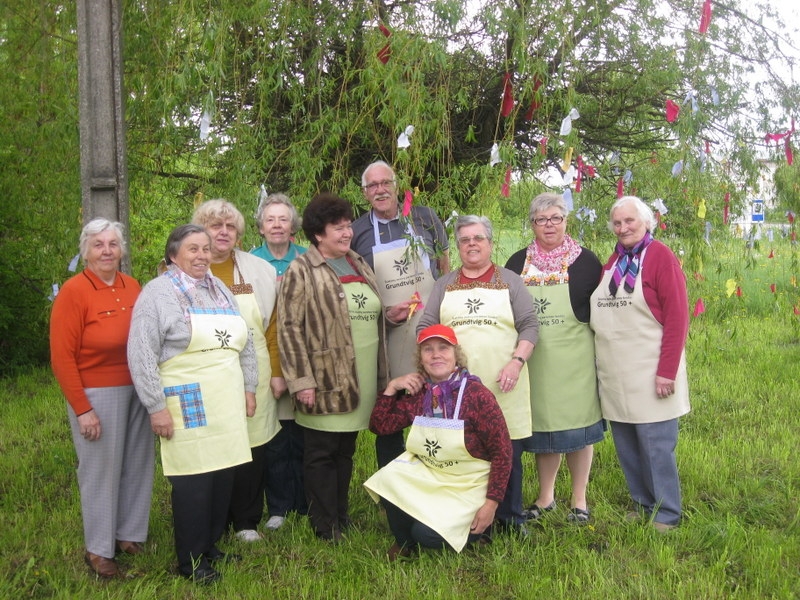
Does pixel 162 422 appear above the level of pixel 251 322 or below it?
below

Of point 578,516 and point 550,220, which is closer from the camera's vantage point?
point 550,220

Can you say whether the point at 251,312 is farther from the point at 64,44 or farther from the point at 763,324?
the point at 763,324

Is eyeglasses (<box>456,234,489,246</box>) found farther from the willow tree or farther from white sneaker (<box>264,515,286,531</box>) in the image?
white sneaker (<box>264,515,286,531</box>)

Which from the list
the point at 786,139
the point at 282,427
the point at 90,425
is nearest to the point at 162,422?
the point at 90,425

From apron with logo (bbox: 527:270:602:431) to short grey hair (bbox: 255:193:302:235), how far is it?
126 centimetres

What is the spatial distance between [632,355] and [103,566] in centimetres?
267

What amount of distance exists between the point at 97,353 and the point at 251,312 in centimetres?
74

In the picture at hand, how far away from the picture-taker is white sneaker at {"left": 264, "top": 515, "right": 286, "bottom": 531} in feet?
13.4

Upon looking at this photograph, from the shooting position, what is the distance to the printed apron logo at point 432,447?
356 cm

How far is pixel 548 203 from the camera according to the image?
382 centimetres

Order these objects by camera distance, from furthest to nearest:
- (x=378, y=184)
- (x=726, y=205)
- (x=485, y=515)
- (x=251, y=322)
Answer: (x=726, y=205) < (x=378, y=184) < (x=251, y=322) < (x=485, y=515)

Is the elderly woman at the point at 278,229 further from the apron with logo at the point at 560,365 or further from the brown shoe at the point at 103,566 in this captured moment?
the brown shoe at the point at 103,566

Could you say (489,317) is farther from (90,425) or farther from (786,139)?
(786,139)

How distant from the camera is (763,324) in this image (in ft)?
31.4
